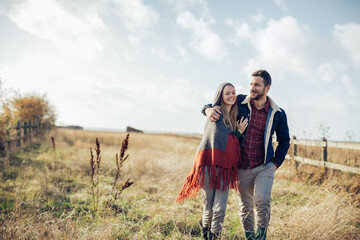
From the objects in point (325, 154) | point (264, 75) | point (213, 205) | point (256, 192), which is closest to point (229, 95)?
point (264, 75)

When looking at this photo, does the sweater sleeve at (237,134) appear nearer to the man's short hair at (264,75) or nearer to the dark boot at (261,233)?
the man's short hair at (264,75)

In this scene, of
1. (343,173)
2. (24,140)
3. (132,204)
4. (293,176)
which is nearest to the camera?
(132,204)

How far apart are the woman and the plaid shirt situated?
0.10 meters

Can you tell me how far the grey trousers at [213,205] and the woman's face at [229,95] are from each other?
0.82m

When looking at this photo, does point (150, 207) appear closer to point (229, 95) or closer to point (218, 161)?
point (218, 161)

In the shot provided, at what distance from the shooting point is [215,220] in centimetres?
239

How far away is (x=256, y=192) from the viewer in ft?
8.07

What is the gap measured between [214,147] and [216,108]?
46cm

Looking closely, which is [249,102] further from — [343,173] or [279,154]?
[343,173]

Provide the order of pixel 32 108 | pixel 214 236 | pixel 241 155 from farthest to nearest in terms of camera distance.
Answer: pixel 32 108 → pixel 241 155 → pixel 214 236

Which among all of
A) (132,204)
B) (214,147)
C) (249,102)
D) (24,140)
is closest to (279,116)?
(249,102)

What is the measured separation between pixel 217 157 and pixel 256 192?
582 mm

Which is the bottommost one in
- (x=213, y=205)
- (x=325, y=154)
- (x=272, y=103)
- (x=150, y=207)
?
(x=150, y=207)

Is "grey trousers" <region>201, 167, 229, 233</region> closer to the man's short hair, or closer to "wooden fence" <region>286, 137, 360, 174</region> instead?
the man's short hair
